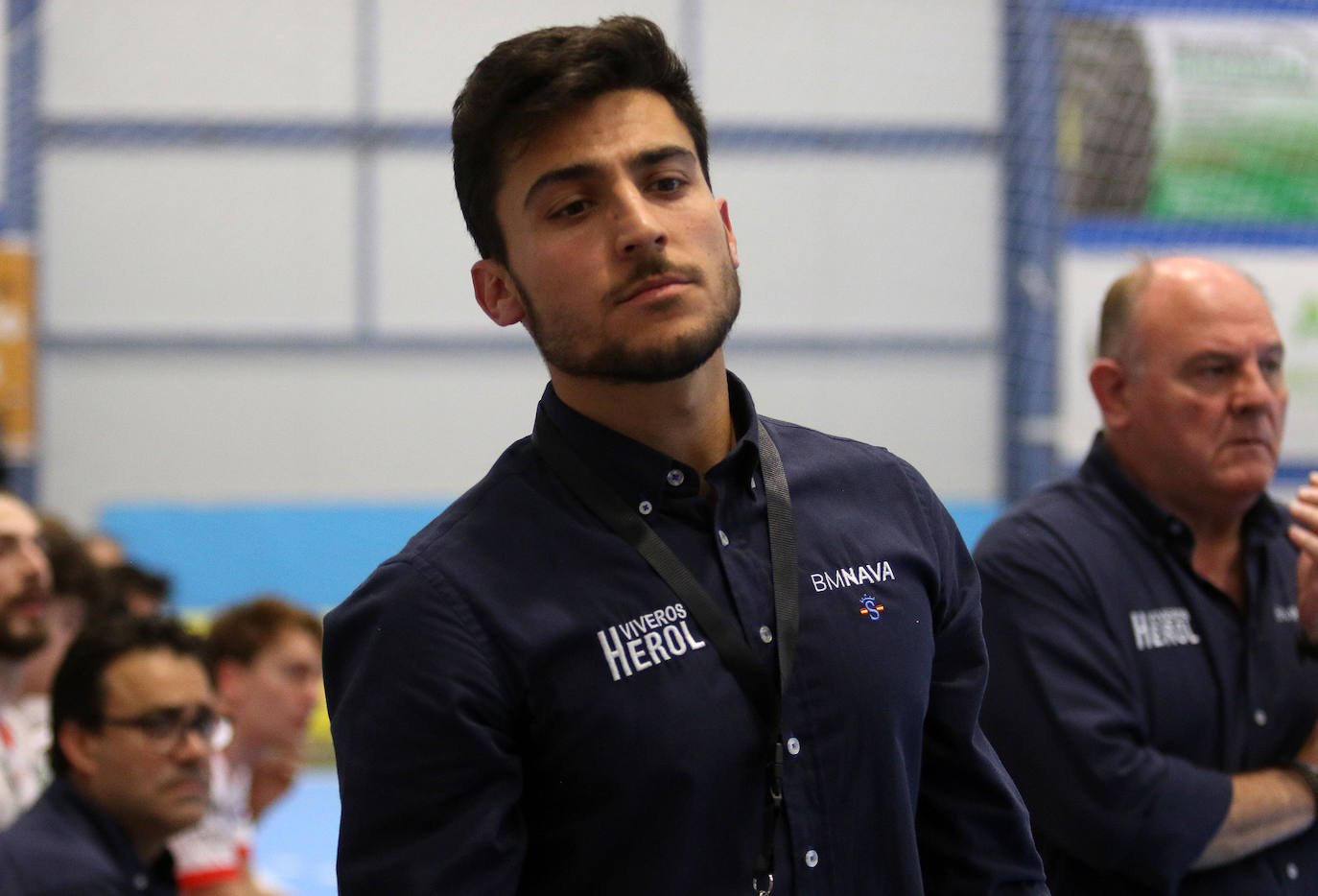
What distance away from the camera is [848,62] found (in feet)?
40.2

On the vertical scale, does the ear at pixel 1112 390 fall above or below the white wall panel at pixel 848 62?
below

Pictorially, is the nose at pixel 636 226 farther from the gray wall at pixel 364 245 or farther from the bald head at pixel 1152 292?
the gray wall at pixel 364 245

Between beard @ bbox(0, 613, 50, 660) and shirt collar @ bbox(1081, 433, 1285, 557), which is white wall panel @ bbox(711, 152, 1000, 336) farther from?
shirt collar @ bbox(1081, 433, 1285, 557)

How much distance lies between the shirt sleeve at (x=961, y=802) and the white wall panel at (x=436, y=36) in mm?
10706

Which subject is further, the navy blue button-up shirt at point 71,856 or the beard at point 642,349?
the navy blue button-up shirt at point 71,856

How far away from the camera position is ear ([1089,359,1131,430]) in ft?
9.56

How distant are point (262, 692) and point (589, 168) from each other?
355 cm

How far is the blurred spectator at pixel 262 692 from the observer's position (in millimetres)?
4879

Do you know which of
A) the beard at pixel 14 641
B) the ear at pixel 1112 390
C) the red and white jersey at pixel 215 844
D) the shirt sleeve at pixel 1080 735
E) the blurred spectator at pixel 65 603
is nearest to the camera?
the shirt sleeve at pixel 1080 735

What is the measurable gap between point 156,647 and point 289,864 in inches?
186


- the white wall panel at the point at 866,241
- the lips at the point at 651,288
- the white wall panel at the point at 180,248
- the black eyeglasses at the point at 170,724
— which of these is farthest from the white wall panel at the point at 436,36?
the lips at the point at 651,288

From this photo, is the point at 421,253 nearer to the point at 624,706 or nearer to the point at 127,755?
the point at 127,755

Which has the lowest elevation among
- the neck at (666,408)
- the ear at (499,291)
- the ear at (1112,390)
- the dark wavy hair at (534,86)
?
the ear at (1112,390)

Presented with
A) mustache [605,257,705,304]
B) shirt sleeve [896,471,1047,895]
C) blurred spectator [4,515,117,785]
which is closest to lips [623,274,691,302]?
mustache [605,257,705,304]
